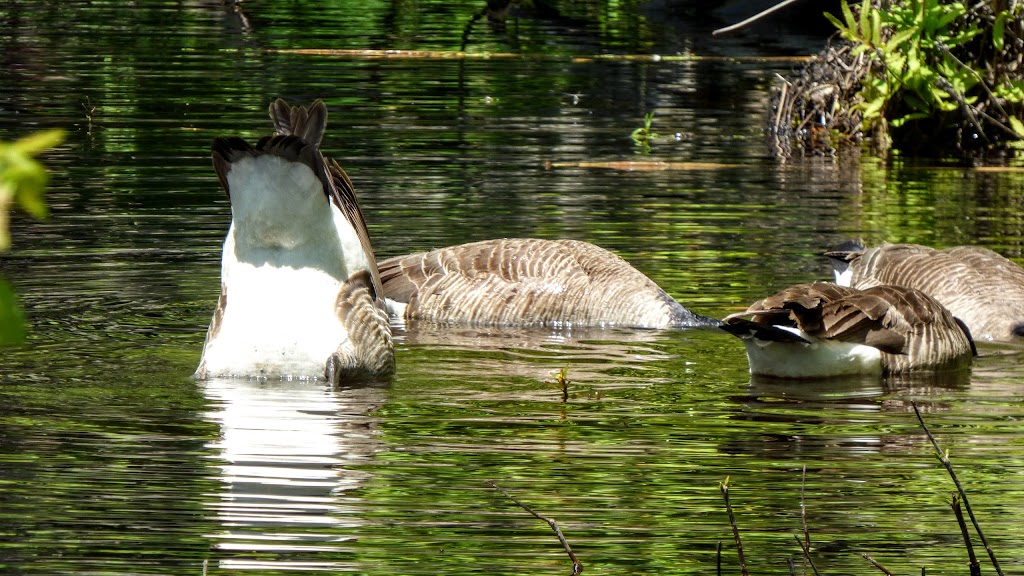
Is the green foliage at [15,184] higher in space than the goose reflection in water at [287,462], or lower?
higher

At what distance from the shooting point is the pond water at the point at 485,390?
20.7ft

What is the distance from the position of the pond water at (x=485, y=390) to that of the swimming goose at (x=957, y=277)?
334 millimetres

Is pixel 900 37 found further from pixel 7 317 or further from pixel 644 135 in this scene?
pixel 7 317

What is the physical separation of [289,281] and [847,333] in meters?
3.62

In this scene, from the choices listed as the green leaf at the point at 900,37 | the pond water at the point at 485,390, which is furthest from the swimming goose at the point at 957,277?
the green leaf at the point at 900,37

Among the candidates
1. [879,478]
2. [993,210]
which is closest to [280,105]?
[879,478]

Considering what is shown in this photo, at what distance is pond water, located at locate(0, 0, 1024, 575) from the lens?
6320 mm

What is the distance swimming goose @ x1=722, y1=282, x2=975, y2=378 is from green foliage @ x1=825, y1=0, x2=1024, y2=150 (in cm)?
612

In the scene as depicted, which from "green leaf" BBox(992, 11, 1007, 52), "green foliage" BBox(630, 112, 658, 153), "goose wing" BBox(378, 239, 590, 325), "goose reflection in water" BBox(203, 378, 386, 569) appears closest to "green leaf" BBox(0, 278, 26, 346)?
"goose reflection in water" BBox(203, 378, 386, 569)

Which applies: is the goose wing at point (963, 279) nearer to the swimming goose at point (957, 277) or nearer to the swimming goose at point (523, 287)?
the swimming goose at point (957, 277)

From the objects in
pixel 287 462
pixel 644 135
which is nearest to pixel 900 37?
pixel 644 135

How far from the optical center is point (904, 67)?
1920 centimetres

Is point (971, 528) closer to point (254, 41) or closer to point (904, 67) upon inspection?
point (904, 67)

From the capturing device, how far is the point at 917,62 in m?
18.6
